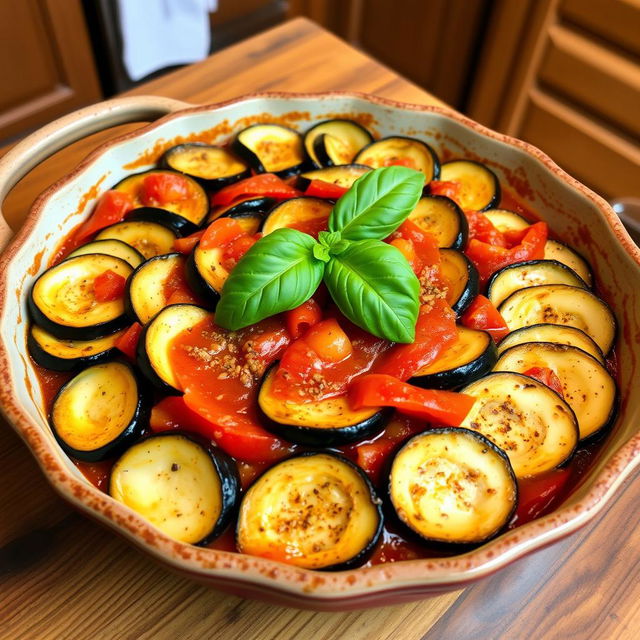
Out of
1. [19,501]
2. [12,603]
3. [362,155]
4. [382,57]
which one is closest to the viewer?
[12,603]

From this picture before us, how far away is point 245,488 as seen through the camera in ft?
5.05

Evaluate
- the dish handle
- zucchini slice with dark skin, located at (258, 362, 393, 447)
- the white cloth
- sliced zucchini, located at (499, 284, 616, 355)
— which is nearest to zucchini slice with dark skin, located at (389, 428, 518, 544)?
zucchini slice with dark skin, located at (258, 362, 393, 447)

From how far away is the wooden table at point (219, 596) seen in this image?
4.77 feet

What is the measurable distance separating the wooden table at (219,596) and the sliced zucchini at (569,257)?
0.74m

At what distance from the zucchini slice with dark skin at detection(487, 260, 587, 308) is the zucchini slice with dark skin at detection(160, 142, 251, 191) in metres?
0.99

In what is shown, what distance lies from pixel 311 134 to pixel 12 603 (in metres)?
1.82

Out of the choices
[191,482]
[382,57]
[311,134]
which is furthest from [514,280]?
[382,57]

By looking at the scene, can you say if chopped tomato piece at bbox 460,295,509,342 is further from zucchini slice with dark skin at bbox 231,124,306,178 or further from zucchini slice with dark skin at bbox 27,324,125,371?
zucchini slice with dark skin at bbox 27,324,125,371

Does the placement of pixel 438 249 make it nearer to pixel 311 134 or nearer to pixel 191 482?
pixel 311 134

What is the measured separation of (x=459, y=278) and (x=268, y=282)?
0.61 m

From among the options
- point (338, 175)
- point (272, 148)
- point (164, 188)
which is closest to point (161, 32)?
point (272, 148)

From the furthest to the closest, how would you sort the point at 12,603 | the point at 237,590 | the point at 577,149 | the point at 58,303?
the point at 577,149, the point at 58,303, the point at 12,603, the point at 237,590

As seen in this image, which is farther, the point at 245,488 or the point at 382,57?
the point at 382,57

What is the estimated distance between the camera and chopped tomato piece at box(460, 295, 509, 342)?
1.81 m
